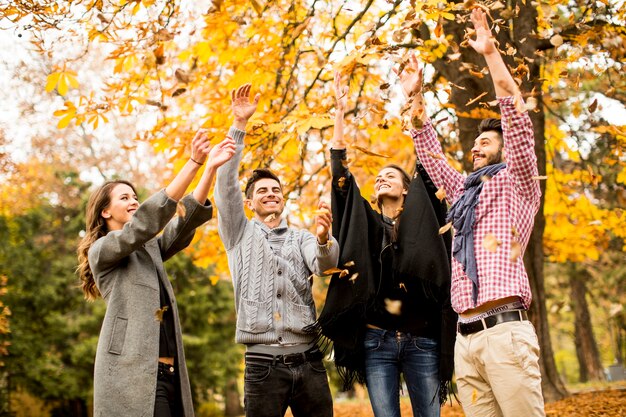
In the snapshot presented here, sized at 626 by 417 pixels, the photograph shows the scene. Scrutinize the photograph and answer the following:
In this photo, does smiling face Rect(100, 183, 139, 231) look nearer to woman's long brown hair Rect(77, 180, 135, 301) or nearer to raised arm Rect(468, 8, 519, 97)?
woman's long brown hair Rect(77, 180, 135, 301)

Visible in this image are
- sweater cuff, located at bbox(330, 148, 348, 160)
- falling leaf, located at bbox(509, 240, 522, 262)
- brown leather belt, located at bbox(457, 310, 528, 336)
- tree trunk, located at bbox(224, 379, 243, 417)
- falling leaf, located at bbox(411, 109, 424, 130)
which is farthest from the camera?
tree trunk, located at bbox(224, 379, 243, 417)

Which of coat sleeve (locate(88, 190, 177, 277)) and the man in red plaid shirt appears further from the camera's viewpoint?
coat sleeve (locate(88, 190, 177, 277))

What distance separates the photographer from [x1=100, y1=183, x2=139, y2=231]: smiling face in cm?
312

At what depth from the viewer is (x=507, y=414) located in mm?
2533

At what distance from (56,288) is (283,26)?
35.1ft

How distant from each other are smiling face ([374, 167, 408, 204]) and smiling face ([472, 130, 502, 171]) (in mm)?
677

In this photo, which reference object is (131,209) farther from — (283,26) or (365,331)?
(283,26)

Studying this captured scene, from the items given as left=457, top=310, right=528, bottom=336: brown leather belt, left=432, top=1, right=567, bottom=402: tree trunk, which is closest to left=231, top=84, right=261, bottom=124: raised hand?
left=457, top=310, right=528, bottom=336: brown leather belt

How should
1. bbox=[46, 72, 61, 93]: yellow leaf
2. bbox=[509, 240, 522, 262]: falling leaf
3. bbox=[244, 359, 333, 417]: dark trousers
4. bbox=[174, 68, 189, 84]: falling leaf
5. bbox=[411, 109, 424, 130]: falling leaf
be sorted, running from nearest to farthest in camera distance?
bbox=[509, 240, 522, 262]: falling leaf < bbox=[244, 359, 333, 417]: dark trousers < bbox=[411, 109, 424, 130]: falling leaf < bbox=[174, 68, 189, 84]: falling leaf < bbox=[46, 72, 61, 93]: yellow leaf

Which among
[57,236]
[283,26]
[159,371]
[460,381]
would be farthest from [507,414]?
[57,236]

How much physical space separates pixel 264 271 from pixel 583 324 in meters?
15.0

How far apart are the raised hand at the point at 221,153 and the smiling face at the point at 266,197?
35cm

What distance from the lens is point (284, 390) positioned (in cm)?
292

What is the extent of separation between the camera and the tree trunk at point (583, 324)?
15.5 metres
